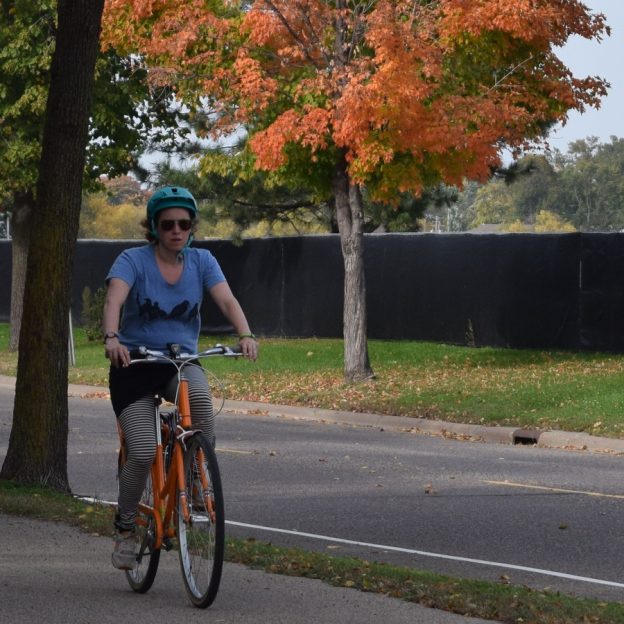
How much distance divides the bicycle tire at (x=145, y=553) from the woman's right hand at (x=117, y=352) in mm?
786

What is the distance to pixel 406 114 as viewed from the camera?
62.7 feet

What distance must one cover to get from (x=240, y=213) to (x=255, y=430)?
17.8 meters

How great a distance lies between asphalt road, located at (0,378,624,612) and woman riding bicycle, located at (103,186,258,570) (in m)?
2.23

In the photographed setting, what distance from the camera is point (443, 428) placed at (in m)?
17.5

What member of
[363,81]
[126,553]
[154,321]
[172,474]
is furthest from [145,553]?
[363,81]

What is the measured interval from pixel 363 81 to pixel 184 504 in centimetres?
1385

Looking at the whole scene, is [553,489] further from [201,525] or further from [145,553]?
[201,525]

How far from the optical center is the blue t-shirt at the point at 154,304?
6859 millimetres

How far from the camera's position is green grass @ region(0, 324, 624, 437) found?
17672 mm

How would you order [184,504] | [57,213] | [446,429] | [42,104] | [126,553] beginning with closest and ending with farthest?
[184,504] < [126,553] < [57,213] < [446,429] < [42,104]

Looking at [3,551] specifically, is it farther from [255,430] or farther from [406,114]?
[406,114]

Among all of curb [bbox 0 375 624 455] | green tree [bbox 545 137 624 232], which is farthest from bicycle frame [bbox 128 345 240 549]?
green tree [bbox 545 137 624 232]

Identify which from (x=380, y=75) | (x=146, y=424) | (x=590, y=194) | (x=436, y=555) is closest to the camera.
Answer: (x=146, y=424)

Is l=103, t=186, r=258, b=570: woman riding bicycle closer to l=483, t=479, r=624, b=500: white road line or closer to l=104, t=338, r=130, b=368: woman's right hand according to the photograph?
l=104, t=338, r=130, b=368: woman's right hand
